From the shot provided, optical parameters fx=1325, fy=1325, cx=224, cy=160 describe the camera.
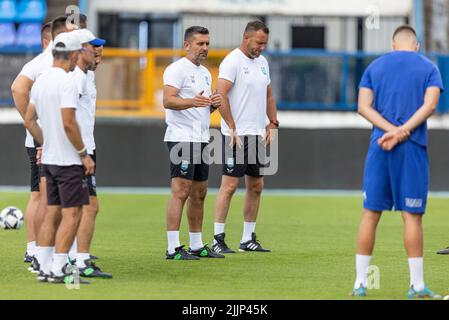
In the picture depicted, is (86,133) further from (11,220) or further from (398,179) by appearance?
(11,220)

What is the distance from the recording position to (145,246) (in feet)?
50.0

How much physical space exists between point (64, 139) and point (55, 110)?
→ 0.25 metres

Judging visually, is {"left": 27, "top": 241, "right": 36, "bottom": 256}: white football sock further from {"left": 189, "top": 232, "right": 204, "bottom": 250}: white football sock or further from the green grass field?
{"left": 189, "top": 232, "right": 204, "bottom": 250}: white football sock

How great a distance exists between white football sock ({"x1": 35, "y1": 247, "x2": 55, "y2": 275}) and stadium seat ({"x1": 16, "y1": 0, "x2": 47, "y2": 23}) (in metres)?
19.9

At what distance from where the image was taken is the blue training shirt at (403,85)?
10.6m

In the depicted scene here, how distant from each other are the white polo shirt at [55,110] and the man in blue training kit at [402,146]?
2.44 meters

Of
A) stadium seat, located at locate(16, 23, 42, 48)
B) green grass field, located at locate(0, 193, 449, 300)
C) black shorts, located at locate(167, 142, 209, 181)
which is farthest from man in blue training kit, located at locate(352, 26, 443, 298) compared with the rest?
stadium seat, located at locate(16, 23, 42, 48)

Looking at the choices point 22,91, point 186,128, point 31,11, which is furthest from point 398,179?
point 31,11

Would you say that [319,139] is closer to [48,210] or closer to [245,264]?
[245,264]

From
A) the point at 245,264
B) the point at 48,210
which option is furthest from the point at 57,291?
the point at 245,264

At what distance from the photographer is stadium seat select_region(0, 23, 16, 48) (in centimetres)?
3044

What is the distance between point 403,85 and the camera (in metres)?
10.6

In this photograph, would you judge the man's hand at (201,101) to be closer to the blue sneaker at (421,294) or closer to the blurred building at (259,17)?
the blue sneaker at (421,294)
